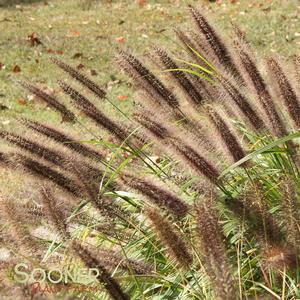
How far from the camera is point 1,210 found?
2127mm

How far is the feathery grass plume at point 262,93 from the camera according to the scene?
265 cm

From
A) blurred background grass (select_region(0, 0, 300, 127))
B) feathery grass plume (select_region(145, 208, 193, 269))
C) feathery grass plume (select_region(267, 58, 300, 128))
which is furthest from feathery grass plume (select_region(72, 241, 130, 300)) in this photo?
blurred background grass (select_region(0, 0, 300, 127))

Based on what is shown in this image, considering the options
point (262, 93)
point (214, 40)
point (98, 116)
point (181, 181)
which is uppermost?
point (214, 40)

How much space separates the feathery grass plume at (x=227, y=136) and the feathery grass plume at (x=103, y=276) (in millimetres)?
782

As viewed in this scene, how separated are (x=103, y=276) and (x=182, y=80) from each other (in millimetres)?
1422

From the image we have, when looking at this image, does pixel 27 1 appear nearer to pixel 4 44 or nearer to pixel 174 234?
pixel 4 44

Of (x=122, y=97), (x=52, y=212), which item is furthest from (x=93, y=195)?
(x=122, y=97)

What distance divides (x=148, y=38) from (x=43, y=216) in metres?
7.57

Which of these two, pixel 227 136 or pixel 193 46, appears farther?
pixel 193 46

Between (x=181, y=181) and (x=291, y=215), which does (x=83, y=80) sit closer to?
(x=181, y=181)

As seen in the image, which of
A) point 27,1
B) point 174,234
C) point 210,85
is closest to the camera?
point 174,234

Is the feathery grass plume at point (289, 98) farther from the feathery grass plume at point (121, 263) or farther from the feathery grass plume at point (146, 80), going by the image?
the feathery grass plume at point (121, 263)

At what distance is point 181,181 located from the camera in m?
2.99

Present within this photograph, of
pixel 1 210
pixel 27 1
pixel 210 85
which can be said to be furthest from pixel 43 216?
pixel 27 1
